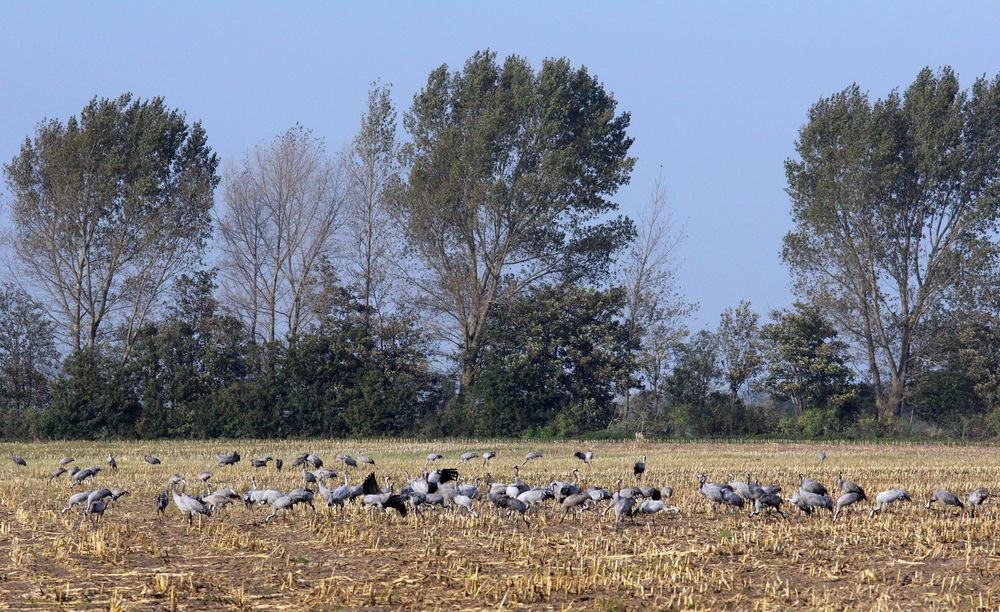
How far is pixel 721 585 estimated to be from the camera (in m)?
10.5

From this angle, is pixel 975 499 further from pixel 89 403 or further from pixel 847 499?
pixel 89 403

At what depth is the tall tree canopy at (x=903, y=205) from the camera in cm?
4559

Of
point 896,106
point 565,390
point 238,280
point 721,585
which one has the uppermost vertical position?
point 896,106

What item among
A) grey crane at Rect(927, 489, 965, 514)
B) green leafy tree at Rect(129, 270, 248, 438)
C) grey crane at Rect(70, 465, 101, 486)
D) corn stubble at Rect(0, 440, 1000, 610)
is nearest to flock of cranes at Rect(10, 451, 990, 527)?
grey crane at Rect(927, 489, 965, 514)

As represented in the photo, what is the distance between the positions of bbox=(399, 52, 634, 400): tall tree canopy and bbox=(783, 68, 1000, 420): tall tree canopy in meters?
8.67

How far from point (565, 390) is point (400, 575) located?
3536 centimetres

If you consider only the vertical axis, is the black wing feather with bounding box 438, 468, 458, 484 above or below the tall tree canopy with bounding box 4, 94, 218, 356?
below

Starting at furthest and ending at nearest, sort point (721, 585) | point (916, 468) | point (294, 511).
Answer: point (916, 468) < point (294, 511) < point (721, 585)

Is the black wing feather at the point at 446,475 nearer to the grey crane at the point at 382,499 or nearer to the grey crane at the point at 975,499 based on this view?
the grey crane at the point at 382,499

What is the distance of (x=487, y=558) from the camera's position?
11.9 metres

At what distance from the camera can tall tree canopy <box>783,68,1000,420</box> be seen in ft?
150

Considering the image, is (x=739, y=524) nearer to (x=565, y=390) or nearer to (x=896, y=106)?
(x=565, y=390)

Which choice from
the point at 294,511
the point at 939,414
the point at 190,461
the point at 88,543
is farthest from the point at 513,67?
the point at 88,543

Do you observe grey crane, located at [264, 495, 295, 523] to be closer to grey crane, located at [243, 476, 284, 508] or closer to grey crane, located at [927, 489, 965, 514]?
grey crane, located at [243, 476, 284, 508]
